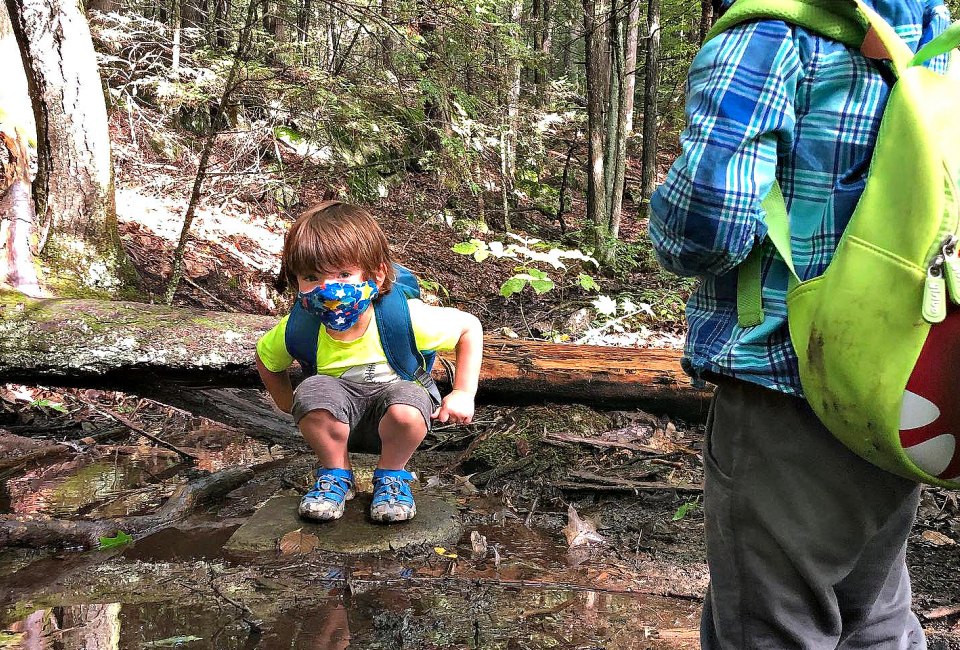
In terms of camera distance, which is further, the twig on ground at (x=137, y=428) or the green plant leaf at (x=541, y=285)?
the green plant leaf at (x=541, y=285)

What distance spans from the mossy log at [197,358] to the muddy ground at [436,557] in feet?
0.55

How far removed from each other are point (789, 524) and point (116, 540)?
2533 millimetres

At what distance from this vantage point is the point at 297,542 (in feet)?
9.41

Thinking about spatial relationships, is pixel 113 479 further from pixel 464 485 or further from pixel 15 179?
pixel 15 179

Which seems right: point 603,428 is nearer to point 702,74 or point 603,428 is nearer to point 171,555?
point 171,555

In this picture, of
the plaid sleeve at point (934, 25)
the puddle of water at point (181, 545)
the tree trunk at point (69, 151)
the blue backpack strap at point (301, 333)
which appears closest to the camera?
the plaid sleeve at point (934, 25)

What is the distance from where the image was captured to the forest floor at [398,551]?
2.22 metres

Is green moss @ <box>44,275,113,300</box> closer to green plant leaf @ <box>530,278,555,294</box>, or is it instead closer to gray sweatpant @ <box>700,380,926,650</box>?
green plant leaf @ <box>530,278,555,294</box>

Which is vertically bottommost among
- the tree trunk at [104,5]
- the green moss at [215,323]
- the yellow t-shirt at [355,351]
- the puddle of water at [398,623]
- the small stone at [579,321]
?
the small stone at [579,321]

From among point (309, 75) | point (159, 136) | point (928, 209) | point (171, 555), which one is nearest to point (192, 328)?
point (171, 555)

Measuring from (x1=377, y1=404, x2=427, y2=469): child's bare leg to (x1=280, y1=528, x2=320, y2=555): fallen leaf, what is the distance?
1.60 feet

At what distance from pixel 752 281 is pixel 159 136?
7814 mm

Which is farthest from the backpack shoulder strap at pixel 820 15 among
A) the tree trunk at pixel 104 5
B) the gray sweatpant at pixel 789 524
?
the tree trunk at pixel 104 5

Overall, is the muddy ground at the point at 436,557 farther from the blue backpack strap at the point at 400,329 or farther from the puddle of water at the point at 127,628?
the blue backpack strap at the point at 400,329
